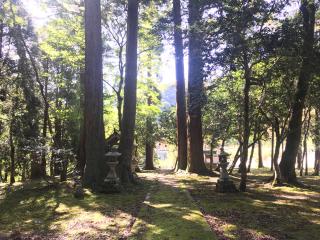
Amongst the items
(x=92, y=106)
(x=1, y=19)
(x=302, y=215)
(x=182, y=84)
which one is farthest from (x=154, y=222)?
(x=1, y=19)

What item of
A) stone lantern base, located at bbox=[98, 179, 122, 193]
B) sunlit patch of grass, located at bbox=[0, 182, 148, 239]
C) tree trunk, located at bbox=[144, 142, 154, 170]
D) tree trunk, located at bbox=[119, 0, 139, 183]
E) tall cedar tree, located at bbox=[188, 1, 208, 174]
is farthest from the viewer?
tree trunk, located at bbox=[144, 142, 154, 170]

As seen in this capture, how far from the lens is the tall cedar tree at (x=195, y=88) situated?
11016mm

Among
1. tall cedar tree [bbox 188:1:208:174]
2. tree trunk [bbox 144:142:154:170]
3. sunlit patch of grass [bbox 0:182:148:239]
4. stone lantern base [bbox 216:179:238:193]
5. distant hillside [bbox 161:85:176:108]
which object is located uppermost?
distant hillside [bbox 161:85:176:108]

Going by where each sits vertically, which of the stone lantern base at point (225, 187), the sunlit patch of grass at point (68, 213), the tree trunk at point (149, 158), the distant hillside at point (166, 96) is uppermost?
the distant hillside at point (166, 96)

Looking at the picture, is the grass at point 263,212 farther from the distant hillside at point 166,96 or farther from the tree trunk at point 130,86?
the distant hillside at point 166,96

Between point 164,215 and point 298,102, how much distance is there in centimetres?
781

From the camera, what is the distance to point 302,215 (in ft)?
27.6

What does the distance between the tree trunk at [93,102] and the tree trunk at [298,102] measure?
6.30 metres

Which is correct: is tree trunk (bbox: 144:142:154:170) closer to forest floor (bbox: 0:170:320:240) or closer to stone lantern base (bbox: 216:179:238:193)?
forest floor (bbox: 0:170:320:240)

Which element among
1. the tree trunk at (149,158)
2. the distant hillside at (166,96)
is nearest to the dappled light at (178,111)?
the tree trunk at (149,158)

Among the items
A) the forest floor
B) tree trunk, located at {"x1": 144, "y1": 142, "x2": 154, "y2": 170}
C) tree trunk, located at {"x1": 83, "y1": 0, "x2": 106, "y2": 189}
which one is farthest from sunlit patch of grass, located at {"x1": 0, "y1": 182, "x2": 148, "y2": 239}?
tree trunk, located at {"x1": 144, "y1": 142, "x2": 154, "y2": 170}

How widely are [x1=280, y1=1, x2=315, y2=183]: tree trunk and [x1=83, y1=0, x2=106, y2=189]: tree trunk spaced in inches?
248

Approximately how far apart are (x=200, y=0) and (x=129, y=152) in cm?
552

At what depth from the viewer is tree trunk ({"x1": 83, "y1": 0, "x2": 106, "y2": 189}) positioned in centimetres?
1177
